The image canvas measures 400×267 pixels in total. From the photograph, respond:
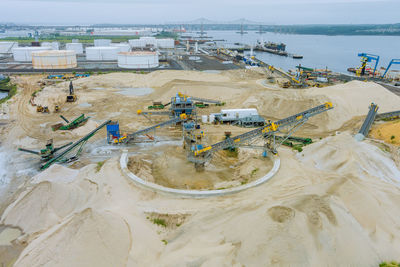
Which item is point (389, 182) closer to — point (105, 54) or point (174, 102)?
point (174, 102)

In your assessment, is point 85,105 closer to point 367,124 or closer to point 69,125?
point 69,125

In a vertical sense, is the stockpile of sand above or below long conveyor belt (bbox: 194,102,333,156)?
below

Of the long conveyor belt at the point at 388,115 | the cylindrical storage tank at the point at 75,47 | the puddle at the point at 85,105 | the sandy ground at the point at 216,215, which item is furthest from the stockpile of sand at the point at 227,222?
the cylindrical storage tank at the point at 75,47

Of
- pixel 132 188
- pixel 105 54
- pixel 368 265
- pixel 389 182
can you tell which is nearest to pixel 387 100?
pixel 389 182

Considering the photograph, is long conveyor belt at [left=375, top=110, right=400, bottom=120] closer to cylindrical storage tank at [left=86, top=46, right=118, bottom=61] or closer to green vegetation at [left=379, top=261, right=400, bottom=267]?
green vegetation at [left=379, top=261, right=400, bottom=267]

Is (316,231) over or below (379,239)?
over

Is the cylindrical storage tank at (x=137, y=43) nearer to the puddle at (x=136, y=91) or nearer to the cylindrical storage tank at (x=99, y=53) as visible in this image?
the cylindrical storage tank at (x=99, y=53)

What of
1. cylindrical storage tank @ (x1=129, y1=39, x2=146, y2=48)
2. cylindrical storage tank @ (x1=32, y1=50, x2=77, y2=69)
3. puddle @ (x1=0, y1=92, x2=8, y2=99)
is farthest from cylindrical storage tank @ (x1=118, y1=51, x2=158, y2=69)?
cylindrical storage tank @ (x1=129, y1=39, x2=146, y2=48)

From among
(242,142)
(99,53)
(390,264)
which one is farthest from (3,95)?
(390,264)
